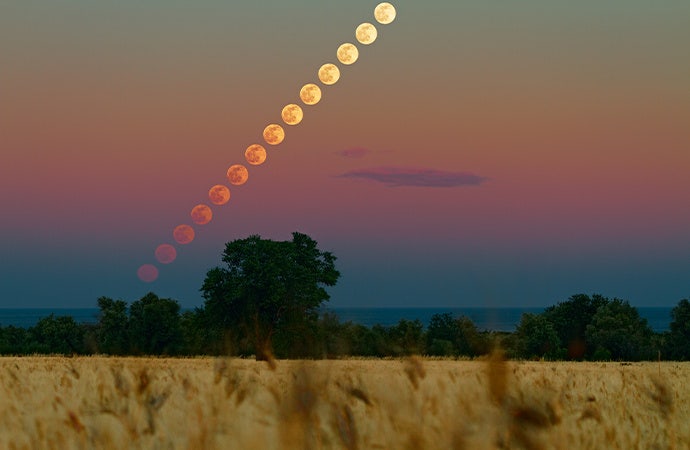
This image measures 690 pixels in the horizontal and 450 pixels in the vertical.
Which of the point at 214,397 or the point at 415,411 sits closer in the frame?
the point at 415,411

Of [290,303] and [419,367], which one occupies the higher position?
[290,303]

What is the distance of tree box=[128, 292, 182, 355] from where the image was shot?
58.9m

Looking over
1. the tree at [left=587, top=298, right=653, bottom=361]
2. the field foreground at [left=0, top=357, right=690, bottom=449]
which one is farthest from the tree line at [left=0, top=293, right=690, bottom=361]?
the field foreground at [left=0, top=357, right=690, bottom=449]

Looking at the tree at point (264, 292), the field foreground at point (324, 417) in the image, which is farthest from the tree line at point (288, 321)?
the field foreground at point (324, 417)

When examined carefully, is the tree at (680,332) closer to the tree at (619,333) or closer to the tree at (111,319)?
the tree at (619,333)

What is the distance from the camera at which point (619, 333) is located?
54.2 meters

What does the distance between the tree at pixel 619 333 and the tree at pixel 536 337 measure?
250 cm

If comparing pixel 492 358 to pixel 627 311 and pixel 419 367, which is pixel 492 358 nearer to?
pixel 419 367

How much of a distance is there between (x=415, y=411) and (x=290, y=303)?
149 feet

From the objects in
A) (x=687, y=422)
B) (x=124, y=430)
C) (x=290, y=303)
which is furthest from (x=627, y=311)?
(x=124, y=430)

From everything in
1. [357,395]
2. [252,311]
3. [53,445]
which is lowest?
[53,445]

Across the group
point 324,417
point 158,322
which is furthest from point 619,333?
point 324,417

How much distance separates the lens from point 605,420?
19.6ft

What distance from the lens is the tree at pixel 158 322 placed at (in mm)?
58875
